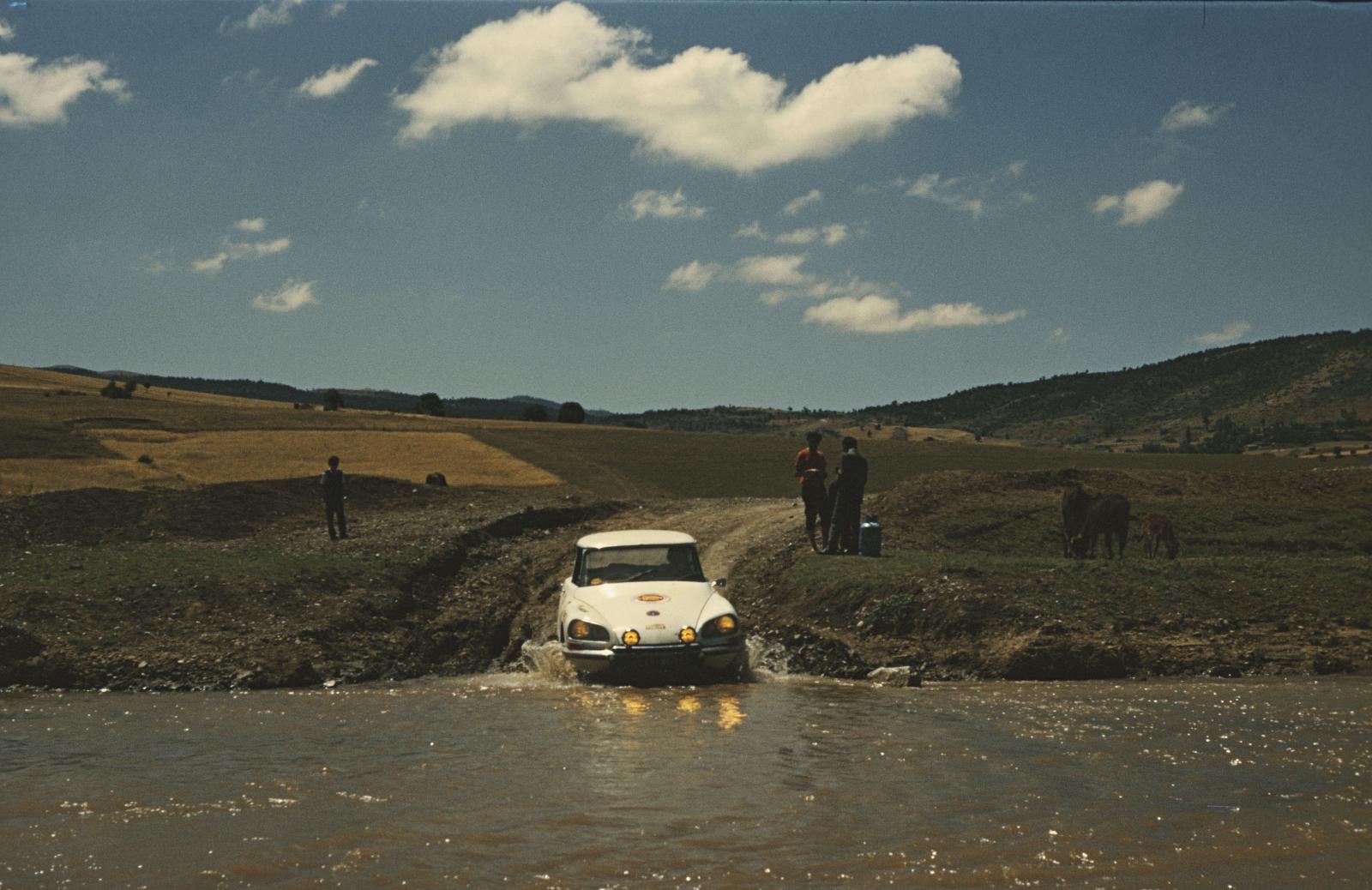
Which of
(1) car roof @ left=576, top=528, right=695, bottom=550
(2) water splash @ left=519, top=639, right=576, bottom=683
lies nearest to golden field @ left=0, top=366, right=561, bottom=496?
(2) water splash @ left=519, top=639, right=576, bottom=683

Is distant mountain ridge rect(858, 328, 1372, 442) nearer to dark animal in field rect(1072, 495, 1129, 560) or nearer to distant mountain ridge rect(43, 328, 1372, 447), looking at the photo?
distant mountain ridge rect(43, 328, 1372, 447)

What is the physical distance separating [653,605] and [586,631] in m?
0.96

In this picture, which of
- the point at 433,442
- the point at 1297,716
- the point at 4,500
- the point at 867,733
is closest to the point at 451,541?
the point at 4,500

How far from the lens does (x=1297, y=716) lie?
495 inches

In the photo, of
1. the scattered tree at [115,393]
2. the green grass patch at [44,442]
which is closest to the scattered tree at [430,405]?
the scattered tree at [115,393]

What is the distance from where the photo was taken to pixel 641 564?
58.0 feet

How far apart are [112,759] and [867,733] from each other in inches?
290

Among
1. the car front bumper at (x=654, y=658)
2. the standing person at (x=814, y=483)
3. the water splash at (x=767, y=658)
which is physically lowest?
the water splash at (x=767, y=658)

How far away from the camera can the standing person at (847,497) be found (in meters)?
23.4

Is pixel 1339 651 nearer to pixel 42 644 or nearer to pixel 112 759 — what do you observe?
pixel 112 759

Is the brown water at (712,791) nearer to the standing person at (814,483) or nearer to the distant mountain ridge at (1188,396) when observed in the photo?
the standing person at (814,483)

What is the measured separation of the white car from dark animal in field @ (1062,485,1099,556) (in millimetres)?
10634

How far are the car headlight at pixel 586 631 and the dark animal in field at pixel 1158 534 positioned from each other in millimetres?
13816

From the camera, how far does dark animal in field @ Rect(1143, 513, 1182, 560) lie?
970 inches
